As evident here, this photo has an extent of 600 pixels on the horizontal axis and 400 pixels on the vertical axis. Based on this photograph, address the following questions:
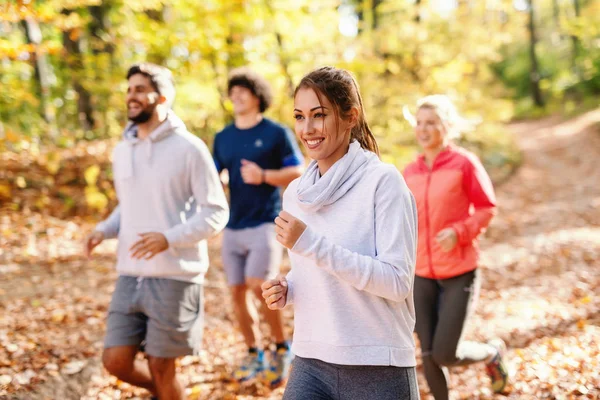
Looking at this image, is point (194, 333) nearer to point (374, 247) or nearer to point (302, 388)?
point (302, 388)

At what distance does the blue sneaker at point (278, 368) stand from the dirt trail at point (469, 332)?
113 millimetres

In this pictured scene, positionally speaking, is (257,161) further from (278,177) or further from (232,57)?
(232,57)

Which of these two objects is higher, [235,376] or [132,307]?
[132,307]

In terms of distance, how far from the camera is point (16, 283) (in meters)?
7.17

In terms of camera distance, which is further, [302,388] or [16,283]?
[16,283]

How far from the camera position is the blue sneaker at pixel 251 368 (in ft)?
16.1

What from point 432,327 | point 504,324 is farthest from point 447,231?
point 504,324

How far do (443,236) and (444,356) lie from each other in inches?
32.6

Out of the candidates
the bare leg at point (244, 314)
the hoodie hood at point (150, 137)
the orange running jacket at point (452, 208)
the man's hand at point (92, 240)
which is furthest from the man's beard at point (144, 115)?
the orange running jacket at point (452, 208)

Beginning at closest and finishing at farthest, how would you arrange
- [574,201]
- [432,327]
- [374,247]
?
[374,247] < [432,327] < [574,201]

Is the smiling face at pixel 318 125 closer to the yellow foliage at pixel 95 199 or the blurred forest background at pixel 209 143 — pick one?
the blurred forest background at pixel 209 143

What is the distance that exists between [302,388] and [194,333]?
5.34 feet

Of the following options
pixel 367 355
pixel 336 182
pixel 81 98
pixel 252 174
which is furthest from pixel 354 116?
pixel 81 98

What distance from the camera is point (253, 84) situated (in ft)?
16.0
